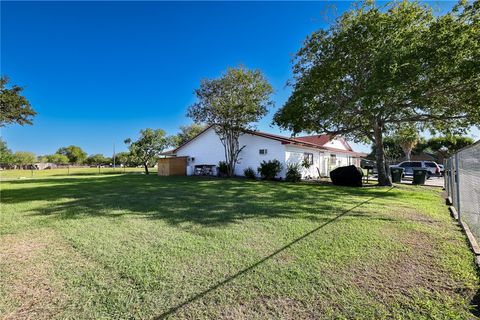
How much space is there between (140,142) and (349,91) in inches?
904

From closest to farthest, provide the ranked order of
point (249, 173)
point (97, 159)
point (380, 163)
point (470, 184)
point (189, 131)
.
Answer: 1. point (470, 184)
2. point (380, 163)
3. point (249, 173)
4. point (189, 131)
5. point (97, 159)

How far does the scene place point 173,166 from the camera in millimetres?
22828

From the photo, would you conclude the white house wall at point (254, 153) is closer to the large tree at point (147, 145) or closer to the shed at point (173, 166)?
the shed at point (173, 166)

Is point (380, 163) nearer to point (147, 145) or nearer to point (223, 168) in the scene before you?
point (223, 168)

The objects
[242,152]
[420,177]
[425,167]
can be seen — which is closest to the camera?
[420,177]

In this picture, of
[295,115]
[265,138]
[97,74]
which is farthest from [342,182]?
[97,74]

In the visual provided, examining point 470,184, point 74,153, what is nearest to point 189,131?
point 470,184

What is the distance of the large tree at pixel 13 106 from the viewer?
1445cm

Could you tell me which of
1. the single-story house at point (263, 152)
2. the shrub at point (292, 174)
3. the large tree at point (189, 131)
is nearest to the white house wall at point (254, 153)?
the single-story house at point (263, 152)

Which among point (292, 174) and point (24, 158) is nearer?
point (292, 174)

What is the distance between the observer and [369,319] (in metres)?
2.25

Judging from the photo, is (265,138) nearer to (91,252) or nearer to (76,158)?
(91,252)

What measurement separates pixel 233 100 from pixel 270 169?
18.9ft

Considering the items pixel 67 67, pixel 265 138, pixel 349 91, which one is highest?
pixel 67 67
